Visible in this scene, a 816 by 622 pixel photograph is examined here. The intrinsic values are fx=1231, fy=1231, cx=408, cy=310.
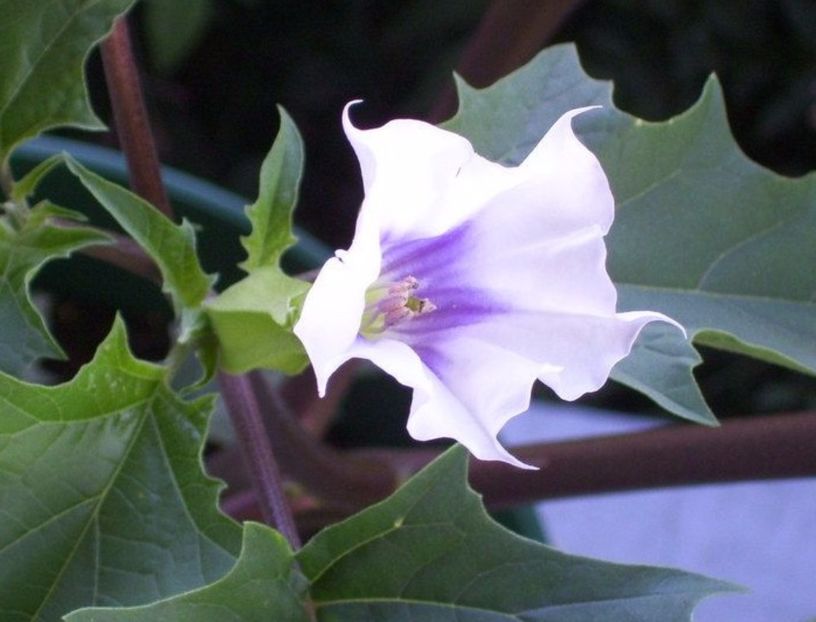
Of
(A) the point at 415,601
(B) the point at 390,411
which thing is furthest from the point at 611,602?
(B) the point at 390,411

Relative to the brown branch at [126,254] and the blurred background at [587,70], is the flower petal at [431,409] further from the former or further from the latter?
the blurred background at [587,70]

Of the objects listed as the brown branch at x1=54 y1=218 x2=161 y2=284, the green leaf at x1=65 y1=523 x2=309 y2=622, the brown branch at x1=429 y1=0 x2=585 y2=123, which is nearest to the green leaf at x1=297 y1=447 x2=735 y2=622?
the green leaf at x1=65 y1=523 x2=309 y2=622

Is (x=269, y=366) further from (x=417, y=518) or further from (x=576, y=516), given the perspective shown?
(x=576, y=516)

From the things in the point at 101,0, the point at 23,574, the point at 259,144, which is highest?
the point at 259,144

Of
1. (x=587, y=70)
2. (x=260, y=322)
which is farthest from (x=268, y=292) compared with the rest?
(x=587, y=70)

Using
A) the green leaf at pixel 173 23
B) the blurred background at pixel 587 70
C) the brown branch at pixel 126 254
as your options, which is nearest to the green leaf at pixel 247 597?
the brown branch at pixel 126 254
